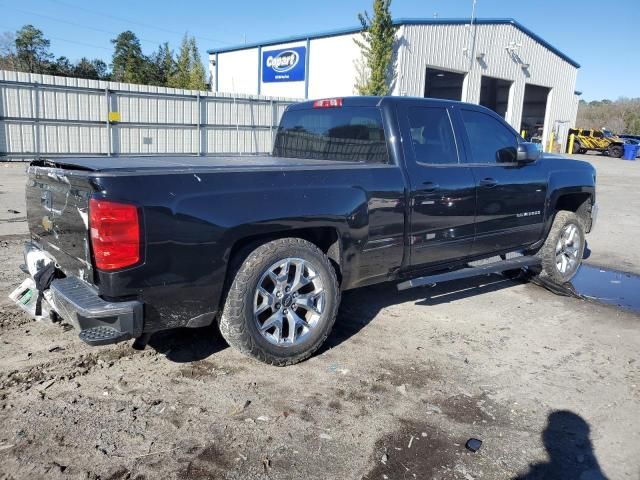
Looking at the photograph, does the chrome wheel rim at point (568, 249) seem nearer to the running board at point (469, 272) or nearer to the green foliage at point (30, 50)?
the running board at point (469, 272)

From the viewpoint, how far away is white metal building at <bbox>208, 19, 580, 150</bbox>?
2592 centimetres

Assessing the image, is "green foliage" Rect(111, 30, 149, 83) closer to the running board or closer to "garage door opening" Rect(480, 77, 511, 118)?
"garage door opening" Rect(480, 77, 511, 118)

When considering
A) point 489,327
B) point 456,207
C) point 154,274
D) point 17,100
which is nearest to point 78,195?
point 154,274

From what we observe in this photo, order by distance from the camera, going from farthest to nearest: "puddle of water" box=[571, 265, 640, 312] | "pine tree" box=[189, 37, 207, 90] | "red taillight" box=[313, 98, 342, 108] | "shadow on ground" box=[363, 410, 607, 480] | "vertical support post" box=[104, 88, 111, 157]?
"pine tree" box=[189, 37, 207, 90]
"vertical support post" box=[104, 88, 111, 157]
"puddle of water" box=[571, 265, 640, 312]
"red taillight" box=[313, 98, 342, 108]
"shadow on ground" box=[363, 410, 607, 480]

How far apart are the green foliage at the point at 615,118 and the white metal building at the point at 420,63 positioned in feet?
109

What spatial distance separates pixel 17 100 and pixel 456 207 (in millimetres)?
16600

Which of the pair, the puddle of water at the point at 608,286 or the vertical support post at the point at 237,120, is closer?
the puddle of water at the point at 608,286

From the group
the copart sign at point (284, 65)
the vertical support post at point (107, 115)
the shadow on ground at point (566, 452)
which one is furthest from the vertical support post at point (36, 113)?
the shadow on ground at point (566, 452)

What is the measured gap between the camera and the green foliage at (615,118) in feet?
210

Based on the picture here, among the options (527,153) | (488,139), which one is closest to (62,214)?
(488,139)

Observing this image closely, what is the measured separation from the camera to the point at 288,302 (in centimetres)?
382

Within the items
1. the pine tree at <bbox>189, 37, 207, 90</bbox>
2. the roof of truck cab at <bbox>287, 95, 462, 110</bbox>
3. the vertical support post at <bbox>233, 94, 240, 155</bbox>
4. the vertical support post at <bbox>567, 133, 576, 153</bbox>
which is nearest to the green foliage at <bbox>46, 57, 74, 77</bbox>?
the pine tree at <bbox>189, 37, 207, 90</bbox>

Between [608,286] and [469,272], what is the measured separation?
2338 mm

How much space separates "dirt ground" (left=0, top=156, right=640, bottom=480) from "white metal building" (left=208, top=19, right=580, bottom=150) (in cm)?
2264
